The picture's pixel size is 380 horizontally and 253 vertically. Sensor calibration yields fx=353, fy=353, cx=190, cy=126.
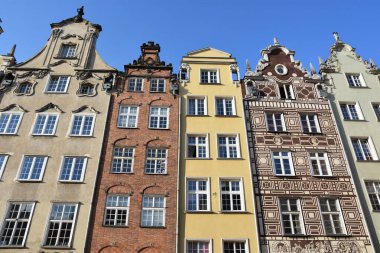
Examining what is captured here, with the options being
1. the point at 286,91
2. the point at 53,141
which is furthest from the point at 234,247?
the point at 53,141

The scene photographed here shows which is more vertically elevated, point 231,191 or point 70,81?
point 70,81

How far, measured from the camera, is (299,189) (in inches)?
838

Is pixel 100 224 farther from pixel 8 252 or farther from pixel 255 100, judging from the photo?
pixel 255 100

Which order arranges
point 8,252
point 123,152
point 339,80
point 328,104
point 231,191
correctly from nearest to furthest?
point 8,252 → point 231,191 → point 123,152 → point 328,104 → point 339,80

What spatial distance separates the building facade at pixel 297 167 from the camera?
19.5 metres

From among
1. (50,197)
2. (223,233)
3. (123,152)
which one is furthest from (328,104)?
(50,197)

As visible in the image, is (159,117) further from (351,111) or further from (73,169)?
(351,111)

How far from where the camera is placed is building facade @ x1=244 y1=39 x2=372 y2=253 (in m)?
19.5

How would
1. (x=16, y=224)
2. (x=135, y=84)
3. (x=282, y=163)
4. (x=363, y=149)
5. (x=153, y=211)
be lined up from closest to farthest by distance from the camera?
(x=16, y=224), (x=153, y=211), (x=282, y=163), (x=363, y=149), (x=135, y=84)

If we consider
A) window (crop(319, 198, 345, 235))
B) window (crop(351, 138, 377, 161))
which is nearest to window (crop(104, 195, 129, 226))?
window (crop(319, 198, 345, 235))

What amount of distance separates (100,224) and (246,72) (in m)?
15.3

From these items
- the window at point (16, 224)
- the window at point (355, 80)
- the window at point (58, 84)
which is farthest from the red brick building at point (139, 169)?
the window at point (355, 80)

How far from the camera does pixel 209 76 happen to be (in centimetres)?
2725

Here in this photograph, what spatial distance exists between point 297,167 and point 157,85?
11.6m
